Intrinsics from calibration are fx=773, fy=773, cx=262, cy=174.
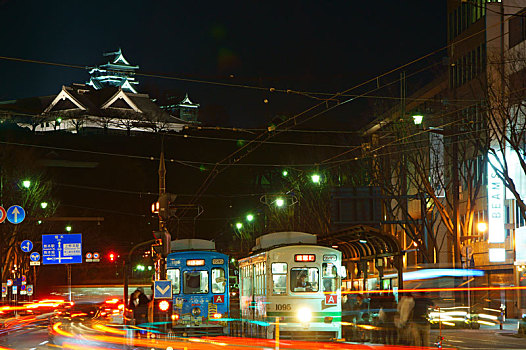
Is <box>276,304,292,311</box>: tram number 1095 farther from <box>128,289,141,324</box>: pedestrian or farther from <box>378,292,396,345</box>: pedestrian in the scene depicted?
<box>128,289,141,324</box>: pedestrian

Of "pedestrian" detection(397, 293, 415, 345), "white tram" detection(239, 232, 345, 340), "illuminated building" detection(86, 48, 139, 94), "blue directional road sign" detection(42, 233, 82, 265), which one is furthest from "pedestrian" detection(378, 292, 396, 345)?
"illuminated building" detection(86, 48, 139, 94)

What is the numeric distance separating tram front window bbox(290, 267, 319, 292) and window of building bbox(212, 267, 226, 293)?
5.39 meters

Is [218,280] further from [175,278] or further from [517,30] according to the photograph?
[517,30]

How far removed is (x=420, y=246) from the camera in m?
41.0

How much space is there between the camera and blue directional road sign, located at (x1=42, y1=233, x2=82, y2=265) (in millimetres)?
53875

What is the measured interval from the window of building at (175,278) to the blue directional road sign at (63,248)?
2620 cm

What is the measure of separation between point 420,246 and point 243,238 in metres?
35.9

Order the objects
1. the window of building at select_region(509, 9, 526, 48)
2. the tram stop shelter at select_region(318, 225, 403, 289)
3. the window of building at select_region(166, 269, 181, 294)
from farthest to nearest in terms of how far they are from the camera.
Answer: the window of building at select_region(509, 9, 526, 48) → the window of building at select_region(166, 269, 181, 294) → the tram stop shelter at select_region(318, 225, 403, 289)

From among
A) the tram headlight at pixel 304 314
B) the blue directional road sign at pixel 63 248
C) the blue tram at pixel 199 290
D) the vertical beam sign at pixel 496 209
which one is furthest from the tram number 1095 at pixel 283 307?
the blue directional road sign at pixel 63 248

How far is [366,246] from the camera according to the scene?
2652cm

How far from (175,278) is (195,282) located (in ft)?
2.53

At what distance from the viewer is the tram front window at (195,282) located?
95.9 feet

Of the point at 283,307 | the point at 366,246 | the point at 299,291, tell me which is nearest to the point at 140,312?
the point at 283,307

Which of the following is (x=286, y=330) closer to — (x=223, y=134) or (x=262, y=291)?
(x=262, y=291)
